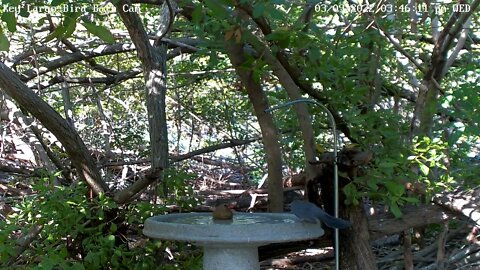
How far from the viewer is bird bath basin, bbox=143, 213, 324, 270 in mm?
3141

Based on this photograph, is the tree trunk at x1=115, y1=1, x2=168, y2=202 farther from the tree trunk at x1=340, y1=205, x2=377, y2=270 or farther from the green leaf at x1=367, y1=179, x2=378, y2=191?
the green leaf at x1=367, y1=179, x2=378, y2=191

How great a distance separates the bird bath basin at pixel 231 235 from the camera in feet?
10.3

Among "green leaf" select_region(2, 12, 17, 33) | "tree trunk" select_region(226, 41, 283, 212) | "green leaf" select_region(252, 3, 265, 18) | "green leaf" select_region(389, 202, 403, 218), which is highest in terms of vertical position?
"green leaf" select_region(252, 3, 265, 18)

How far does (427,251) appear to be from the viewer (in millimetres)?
5090

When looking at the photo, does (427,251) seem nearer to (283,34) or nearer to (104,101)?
(283,34)

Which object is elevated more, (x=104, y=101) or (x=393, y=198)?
(x=104, y=101)

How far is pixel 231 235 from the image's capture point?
10.3 ft

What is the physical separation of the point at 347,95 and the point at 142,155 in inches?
107

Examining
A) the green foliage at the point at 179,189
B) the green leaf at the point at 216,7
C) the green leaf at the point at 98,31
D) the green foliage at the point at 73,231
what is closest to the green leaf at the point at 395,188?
the green foliage at the point at 179,189

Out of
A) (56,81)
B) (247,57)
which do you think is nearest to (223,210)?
(247,57)

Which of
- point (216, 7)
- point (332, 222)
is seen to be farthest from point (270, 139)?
point (216, 7)

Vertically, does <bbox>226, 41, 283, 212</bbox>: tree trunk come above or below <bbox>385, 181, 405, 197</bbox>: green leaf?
above

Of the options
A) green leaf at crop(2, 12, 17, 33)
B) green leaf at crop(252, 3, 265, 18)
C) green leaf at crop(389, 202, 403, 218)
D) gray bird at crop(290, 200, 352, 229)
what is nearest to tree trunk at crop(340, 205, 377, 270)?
green leaf at crop(389, 202, 403, 218)

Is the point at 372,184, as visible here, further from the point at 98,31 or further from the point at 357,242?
the point at 98,31
